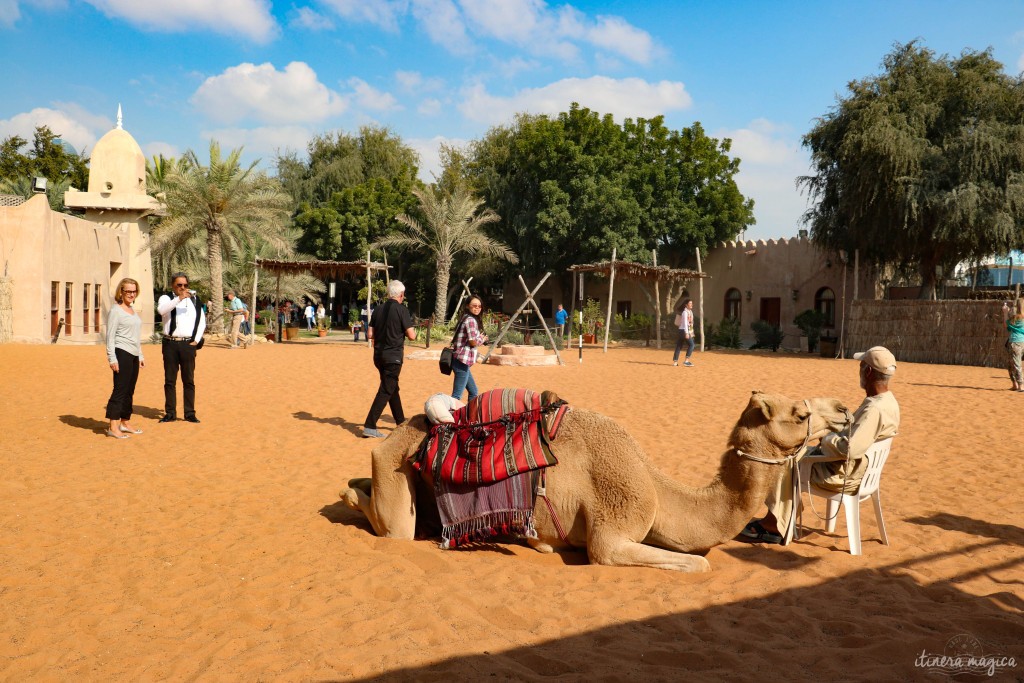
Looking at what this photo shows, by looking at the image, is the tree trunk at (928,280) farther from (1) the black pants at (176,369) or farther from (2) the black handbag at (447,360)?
(1) the black pants at (176,369)

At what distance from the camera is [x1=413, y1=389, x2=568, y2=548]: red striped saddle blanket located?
465cm

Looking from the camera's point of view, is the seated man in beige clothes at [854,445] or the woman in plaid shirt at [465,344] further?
the woman in plaid shirt at [465,344]

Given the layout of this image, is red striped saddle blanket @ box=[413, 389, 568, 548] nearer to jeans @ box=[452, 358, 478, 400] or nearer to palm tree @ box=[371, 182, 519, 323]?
jeans @ box=[452, 358, 478, 400]

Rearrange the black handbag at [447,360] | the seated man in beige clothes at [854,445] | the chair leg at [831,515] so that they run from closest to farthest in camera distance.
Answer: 1. the seated man in beige clothes at [854,445]
2. the chair leg at [831,515]
3. the black handbag at [447,360]

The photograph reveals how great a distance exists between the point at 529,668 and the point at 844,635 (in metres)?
1.61

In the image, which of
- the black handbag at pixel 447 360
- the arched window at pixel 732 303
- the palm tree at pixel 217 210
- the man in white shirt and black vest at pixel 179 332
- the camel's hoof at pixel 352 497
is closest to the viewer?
the camel's hoof at pixel 352 497

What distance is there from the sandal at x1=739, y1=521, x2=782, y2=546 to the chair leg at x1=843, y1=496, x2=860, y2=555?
1.45ft

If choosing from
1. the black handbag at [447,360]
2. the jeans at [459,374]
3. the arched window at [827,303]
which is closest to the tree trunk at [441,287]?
the arched window at [827,303]

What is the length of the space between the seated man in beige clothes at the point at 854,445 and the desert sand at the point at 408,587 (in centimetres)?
34

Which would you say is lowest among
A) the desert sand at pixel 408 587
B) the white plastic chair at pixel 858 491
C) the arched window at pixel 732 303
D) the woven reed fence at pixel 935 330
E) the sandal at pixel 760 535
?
the desert sand at pixel 408 587

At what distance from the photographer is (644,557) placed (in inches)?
176

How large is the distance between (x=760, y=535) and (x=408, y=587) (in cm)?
244

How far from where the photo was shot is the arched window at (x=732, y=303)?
35594 millimetres

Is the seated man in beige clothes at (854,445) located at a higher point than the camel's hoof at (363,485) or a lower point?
higher
